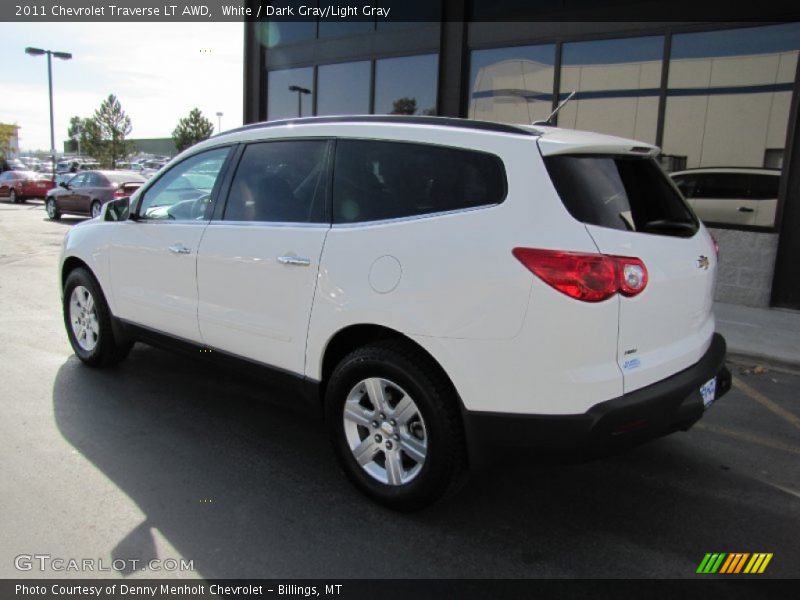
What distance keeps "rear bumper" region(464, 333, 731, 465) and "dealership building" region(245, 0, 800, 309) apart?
5.98 metres

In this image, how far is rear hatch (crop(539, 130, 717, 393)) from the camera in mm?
2633

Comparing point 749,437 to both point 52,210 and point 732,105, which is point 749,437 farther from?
point 52,210

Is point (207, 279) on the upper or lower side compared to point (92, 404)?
upper

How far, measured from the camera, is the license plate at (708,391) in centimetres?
300

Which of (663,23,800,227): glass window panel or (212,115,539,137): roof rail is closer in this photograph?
(212,115,539,137): roof rail

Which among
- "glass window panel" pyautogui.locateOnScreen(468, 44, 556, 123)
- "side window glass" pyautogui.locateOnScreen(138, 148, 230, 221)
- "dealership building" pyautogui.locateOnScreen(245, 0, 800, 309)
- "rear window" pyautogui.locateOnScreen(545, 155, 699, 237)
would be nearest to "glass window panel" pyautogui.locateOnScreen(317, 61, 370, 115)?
"dealership building" pyautogui.locateOnScreen(245, 0, 800, 309)

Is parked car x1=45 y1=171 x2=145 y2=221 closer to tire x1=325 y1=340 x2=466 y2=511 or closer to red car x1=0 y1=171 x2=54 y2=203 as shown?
red car x1=0 y1=171 x2=54 y2=203

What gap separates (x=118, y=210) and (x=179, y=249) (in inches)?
41.5

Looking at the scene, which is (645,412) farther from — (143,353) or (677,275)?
(143,353)

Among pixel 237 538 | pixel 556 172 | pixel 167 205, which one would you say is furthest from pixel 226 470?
pixel 556 172

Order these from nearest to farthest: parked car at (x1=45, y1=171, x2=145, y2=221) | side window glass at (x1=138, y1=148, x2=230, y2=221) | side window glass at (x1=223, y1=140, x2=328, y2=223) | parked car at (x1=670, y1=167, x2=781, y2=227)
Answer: side window glass at (x1=223, y1=140, x2=328, y2=223)
side window glass at (x1=138, y1=148, x2=230, y2=221)
parked car at (x1=670, y1=167, x2=781, y2=227)
parked car at (x1=45, y1=171, x2=145, y2=221)

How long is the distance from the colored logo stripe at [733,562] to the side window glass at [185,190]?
129 inches

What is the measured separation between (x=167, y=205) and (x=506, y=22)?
732 cm

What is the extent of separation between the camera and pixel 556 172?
2.69m
